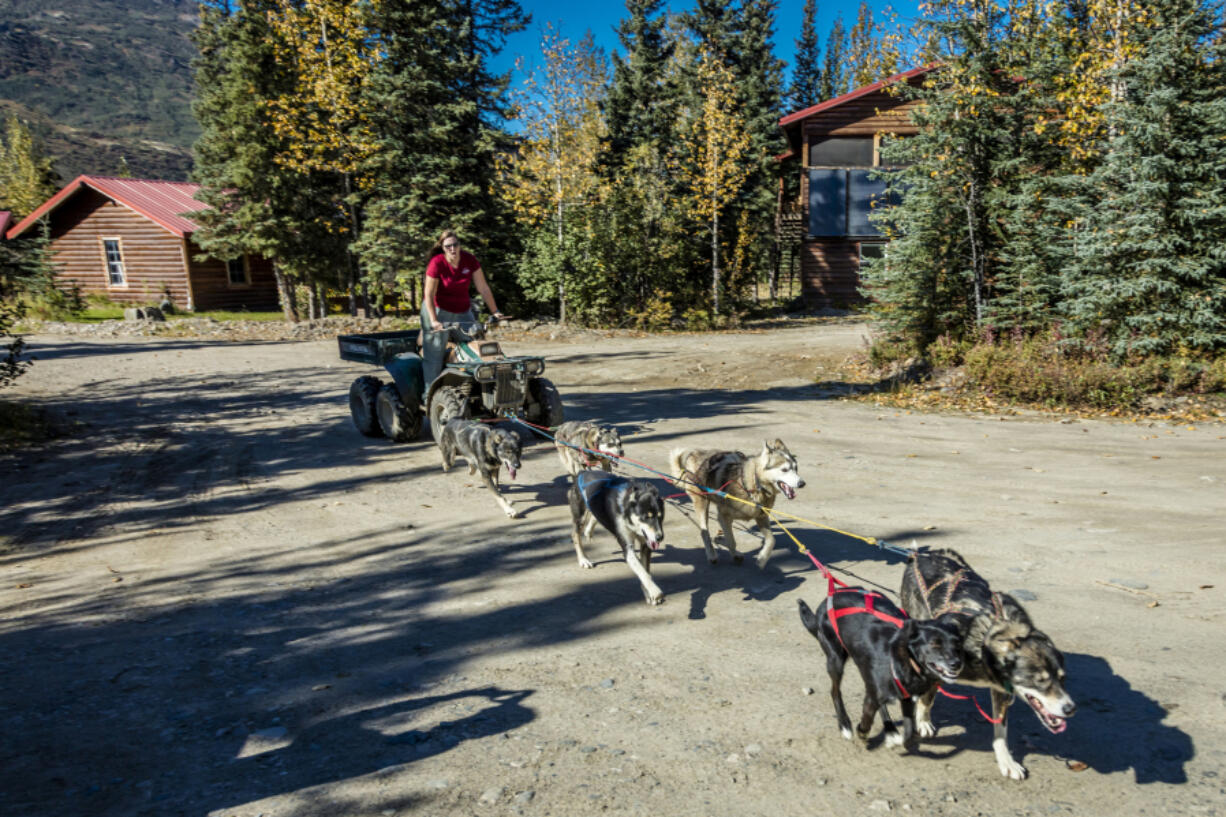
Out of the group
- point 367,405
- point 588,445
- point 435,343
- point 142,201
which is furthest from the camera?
point 142,201

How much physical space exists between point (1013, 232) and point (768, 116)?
24.2 meters

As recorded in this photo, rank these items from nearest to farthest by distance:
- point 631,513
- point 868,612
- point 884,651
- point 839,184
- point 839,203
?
point 884,651 < point 868,612 < point 631,513 < point 839,184 < point 839,203

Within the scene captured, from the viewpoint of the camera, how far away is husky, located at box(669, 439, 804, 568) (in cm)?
570

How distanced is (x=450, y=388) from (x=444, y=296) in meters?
1.32

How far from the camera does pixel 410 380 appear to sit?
1040 cm

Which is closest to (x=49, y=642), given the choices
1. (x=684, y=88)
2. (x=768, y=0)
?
(x=684, y=88)

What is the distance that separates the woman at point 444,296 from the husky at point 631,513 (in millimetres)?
4232

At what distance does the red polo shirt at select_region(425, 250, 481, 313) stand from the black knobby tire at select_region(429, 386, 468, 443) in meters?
1.21

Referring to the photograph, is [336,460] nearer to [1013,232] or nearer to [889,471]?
[889,471]

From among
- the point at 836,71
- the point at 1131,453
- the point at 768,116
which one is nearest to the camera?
the point at 1131,453

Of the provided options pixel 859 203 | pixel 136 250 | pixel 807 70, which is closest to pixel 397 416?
pixel 859 203

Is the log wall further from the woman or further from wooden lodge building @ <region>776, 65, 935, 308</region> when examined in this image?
the woman

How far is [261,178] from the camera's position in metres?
27.2

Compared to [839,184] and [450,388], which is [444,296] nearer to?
[450,388]
